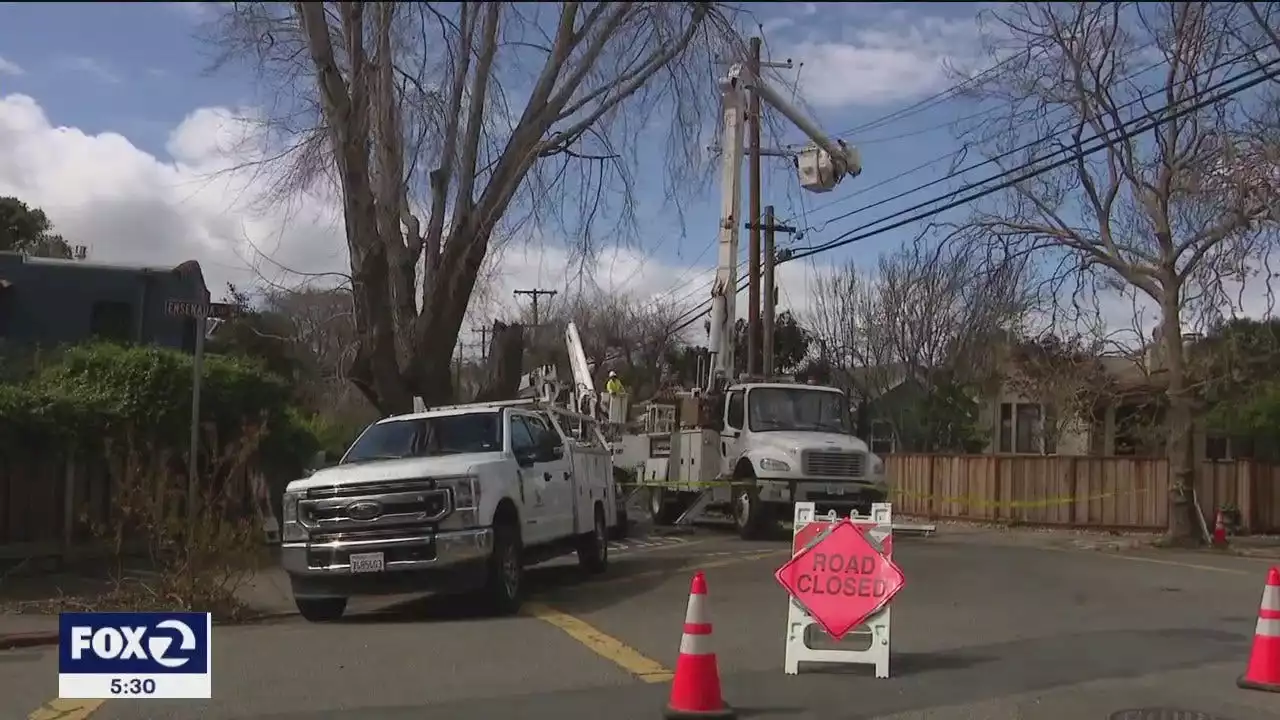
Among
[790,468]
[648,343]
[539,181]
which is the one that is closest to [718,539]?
[790,468]

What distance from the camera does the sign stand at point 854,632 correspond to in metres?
8.59

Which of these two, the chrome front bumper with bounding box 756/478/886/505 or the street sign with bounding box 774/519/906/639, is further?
the chrome front bumper with bounding box 756/478/886/505

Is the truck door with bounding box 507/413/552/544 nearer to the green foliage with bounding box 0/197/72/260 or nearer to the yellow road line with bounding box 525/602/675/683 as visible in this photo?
the yellow road line with bounding box 525/602/675/683

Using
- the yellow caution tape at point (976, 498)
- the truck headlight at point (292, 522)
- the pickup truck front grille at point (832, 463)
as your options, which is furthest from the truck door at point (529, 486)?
the yellow caution tape at point (976, 498)

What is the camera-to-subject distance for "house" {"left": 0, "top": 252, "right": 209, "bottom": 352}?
22.8 meters

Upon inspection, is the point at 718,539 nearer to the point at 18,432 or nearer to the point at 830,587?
the point at 18,432

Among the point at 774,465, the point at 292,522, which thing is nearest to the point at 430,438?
the point at 292,522

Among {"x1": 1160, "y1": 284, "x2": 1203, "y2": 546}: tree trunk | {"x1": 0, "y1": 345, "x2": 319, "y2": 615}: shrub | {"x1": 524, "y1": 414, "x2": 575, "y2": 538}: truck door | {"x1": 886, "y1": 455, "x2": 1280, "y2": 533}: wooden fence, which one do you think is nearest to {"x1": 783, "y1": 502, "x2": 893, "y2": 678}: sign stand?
{"x1": 524, "y1": 414, "x2": 575, "y2": 538}: truck door

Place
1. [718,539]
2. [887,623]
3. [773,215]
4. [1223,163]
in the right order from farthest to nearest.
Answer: [773,215] → [718,539] → [1223,163] → [887,623]

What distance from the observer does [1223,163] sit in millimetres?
18172

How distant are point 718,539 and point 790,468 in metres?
2.11

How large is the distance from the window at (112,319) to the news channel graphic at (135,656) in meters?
17.0

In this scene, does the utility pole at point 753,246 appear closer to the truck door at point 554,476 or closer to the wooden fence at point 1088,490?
the wooden fence at point 1088,490

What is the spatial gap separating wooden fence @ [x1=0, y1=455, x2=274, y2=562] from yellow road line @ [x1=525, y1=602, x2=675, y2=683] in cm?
386
